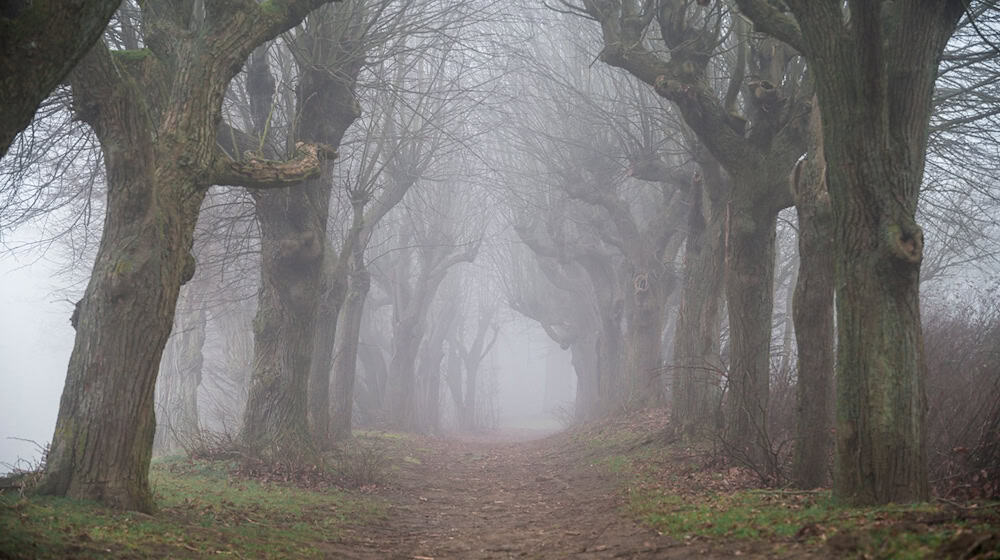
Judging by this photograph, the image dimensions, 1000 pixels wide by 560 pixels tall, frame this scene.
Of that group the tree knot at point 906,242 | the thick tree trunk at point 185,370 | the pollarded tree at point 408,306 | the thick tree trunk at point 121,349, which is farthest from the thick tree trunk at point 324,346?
the tree knot at point 906,242

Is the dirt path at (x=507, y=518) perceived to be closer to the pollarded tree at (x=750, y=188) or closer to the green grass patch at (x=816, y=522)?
the green grass patch at (x=816, y=522)

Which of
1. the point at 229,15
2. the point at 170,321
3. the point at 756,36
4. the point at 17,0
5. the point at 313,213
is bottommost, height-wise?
the point at 170,321

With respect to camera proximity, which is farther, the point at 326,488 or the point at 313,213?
the point at 313,213

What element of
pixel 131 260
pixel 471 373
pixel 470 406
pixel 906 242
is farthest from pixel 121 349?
pixel 471 373

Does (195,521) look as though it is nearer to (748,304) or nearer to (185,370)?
(748,304)

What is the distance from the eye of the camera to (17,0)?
391 centimetres

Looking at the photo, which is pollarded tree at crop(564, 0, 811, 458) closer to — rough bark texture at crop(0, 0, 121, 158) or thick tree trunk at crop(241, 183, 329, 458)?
thick tree trunk at crop(241, 183, 329, 458)

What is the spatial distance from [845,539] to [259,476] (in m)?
7.96

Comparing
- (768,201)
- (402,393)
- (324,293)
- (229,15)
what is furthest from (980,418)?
(402,393)

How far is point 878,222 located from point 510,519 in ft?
17.4

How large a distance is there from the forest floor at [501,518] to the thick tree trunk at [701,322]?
69 cm

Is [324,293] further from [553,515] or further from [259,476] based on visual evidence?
[553,515]

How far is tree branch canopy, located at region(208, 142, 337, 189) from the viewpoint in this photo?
7270mm

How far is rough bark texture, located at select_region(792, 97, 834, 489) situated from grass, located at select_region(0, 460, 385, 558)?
15.5ft
